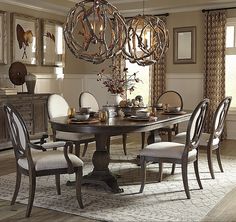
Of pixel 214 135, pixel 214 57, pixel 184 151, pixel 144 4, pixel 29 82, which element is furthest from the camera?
pixel 144 4

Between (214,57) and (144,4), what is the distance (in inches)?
69.7

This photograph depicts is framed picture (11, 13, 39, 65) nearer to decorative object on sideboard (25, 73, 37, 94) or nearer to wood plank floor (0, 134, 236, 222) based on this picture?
decorative object on sideboard (25, 73, 37, 94)

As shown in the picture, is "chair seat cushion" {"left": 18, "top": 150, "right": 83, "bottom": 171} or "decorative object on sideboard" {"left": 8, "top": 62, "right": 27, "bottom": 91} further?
"decorative object on sideboard" {"left": 8, "top": 62, "right": 27, "bottom": 91}

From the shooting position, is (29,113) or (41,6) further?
(41,6)

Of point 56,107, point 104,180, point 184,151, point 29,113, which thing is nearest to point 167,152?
point 184,151

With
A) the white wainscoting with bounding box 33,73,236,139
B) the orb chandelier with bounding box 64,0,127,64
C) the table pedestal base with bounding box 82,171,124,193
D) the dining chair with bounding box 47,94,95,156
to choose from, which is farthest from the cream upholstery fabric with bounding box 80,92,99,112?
the table pedestal base with bounding box 82,171,124,193

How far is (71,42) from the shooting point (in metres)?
4.32

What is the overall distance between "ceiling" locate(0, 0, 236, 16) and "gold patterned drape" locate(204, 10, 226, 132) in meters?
0.25

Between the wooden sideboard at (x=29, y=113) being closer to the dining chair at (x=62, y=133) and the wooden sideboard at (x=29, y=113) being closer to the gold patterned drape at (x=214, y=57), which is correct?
the dining chair at (x=62, y=133)

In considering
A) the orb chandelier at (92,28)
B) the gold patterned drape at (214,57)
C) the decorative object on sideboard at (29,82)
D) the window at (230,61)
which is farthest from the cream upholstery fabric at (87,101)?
the window at (230,61)

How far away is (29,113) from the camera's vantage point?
6547mm

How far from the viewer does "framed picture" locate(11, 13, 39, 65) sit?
22.7 ft

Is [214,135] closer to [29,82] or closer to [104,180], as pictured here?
[104,180]

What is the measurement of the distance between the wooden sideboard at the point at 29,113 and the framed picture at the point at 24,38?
2.93 feet
